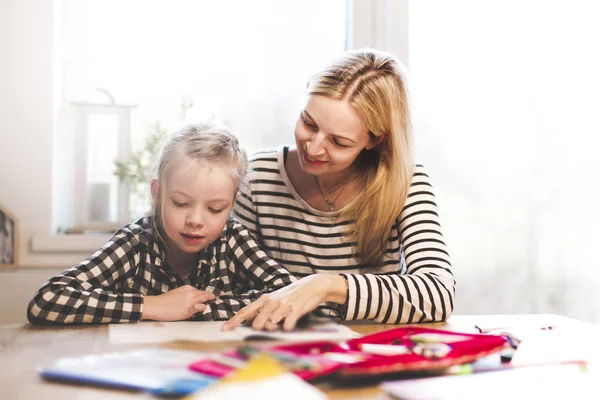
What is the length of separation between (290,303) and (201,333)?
17 centimetres

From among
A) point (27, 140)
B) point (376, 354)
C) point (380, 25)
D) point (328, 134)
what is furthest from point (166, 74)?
point (376, 354)

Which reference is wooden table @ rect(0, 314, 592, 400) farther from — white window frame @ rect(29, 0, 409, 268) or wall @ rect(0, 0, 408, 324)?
white window frame @ rect(29, 0, 409, 268)

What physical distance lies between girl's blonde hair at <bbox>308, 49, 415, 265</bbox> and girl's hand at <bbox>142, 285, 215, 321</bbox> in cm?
46

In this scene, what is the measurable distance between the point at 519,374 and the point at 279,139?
1743 mm

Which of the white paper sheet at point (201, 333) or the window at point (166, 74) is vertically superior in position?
the window at point (166, 74)

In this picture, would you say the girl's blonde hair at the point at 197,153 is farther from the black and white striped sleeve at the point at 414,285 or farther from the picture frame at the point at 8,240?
the picture frame at the point at 8,240

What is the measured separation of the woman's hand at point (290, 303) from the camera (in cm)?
113

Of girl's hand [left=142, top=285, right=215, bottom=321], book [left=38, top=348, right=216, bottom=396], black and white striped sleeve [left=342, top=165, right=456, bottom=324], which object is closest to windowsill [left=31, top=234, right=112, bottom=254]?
girl's hand [left=142, top=285, right=215, bottom=321]

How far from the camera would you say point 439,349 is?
88 cm

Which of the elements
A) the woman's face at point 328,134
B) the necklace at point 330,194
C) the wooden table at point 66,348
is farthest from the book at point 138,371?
the necklace at point 330,194

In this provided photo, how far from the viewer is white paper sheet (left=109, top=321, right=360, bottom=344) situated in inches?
40.2

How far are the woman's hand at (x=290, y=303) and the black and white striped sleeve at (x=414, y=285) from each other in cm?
4

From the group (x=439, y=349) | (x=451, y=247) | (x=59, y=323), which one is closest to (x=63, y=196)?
(x=59, y=323)

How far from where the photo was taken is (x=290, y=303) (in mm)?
1172
